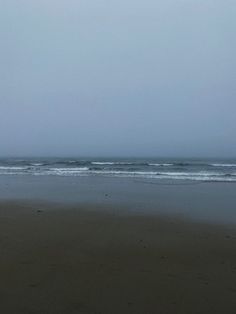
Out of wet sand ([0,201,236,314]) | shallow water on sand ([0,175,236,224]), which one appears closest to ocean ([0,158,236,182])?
shallow water on sand ([0,175,236,224])

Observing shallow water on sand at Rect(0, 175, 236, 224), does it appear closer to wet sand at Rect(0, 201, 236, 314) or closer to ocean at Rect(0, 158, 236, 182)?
wet sand at Rect(0, 201, 236, 314)

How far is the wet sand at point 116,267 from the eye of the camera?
13.4ft

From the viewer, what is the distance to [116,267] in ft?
17.7

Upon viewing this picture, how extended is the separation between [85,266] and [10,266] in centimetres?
109

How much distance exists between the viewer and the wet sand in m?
4.09

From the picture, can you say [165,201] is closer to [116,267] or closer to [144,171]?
[116,267]

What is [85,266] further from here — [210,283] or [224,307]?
[224,307]

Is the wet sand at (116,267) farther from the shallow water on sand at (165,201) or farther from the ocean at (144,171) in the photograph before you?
the ocean at (144,171)

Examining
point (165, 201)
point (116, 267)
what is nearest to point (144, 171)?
point (165, 201)

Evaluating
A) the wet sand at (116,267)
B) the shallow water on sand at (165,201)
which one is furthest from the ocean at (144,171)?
the wet sand at (116,267)

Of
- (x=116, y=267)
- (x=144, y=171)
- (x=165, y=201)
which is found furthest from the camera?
(x=144, y=171)

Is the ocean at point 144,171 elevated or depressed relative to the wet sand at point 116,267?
elevated

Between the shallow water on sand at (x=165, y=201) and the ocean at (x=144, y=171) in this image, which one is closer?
the shallow water on sand at (x=165, y=201)

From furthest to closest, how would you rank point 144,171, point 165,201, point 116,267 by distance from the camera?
point 144,171 → point 165,201 → point 116,267
